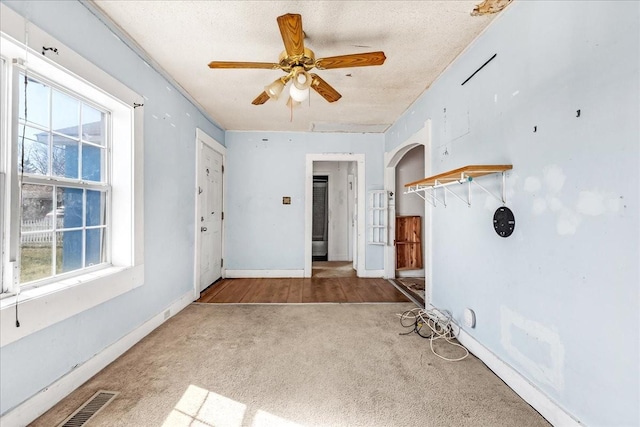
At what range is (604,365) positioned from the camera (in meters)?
1.21

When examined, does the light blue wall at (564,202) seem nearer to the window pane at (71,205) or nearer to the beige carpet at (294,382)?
the beige carpet at (294,382)

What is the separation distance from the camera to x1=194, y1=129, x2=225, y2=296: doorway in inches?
142

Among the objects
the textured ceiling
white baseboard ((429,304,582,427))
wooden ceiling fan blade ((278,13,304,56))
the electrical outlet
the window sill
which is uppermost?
the textured ceiling

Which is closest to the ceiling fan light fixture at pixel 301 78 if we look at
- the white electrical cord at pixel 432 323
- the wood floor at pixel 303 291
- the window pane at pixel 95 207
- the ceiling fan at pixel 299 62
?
the ceiling fan at pixel 299 62

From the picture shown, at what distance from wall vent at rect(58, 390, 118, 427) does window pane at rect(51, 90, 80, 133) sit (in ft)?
5.52

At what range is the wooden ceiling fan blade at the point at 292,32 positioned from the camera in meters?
1.53

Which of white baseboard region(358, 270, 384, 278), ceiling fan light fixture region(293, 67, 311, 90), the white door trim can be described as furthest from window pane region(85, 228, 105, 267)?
white baseboard region(358, 270, 384, 278)

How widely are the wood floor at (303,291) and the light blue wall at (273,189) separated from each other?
0.41m

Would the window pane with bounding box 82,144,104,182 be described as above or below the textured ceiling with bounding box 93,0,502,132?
below

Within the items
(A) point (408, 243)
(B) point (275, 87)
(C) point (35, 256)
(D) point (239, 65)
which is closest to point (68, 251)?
(C) point (35, 256)

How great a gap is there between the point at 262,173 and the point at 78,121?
2900 millimetres

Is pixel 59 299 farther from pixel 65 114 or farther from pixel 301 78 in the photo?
pixel 301 78

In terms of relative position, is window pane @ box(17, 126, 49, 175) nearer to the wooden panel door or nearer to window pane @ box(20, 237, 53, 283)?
window pane @ box(20, 237, 53, 283)

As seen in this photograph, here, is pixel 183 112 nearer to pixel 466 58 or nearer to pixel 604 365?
pixel 466 58
